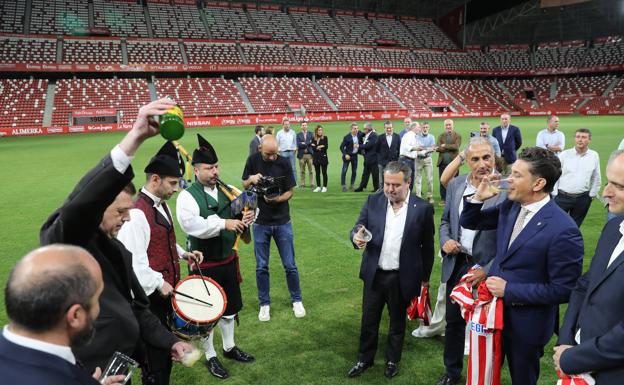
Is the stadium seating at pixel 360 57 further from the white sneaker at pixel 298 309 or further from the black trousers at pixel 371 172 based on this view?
the white sneaker at pixel 298 309

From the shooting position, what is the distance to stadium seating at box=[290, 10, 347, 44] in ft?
175

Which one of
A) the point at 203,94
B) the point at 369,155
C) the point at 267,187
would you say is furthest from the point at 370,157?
the point at 203,94

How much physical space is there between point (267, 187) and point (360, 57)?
50194 mm

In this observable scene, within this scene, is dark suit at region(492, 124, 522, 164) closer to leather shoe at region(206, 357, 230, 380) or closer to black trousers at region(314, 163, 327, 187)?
black trousers at region(314, 163, 327, 187)

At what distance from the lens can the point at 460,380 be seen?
12.8 feet

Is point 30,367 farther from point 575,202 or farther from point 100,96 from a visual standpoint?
point 100,96

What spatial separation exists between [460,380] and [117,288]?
3.28 m

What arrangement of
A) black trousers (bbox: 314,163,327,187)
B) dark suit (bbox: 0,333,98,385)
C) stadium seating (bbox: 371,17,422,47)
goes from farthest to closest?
stadium seating (bbox: 371,17,422,47) → black trousers (bbox: 314,163,327,187) → dark suit (bbox: 0,333,98,385)

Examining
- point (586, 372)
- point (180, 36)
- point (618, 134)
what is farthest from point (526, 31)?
point (586, 372)

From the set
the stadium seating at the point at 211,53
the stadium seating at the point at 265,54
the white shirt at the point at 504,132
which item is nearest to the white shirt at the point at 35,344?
the white shirt at the point at 504,132

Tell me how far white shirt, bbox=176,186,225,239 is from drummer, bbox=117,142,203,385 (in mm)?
344

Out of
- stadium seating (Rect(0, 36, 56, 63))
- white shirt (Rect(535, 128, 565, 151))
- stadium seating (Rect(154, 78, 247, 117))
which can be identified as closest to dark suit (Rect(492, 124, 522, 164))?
white shirt (Rect(535, 128, 565, 151))

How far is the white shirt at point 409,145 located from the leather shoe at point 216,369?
7948mm

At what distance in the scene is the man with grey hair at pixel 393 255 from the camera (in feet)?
12.6
